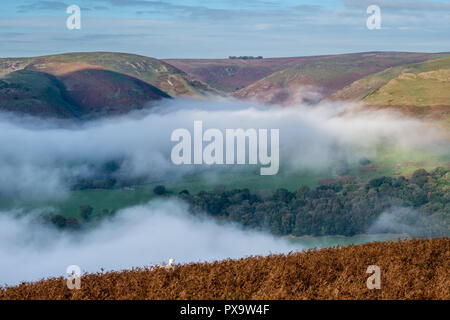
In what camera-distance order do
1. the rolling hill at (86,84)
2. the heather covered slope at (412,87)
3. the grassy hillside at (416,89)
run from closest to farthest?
the grassy hillside at (416,89) < the heather covered slope at (412,87) < the rolling hill at (86,84)

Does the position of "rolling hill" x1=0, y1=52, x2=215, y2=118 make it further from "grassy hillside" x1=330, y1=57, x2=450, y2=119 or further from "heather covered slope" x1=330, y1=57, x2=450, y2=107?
"grassy hillside" x1=330, y1=57, x2=450, y2=119

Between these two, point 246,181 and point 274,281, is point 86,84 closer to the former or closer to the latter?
point 246,181

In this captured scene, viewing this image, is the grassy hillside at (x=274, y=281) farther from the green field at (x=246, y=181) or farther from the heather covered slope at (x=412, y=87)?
the heather covered slope at (x=412, y=87)

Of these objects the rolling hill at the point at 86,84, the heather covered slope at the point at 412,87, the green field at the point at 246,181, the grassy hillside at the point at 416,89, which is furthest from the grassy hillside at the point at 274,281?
the rolling hill at the point at 86,84

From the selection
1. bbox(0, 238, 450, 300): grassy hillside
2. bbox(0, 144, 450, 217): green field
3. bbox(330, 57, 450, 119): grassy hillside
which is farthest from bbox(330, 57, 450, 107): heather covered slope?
bbox(0, 238, 450, 300): grassy hillside

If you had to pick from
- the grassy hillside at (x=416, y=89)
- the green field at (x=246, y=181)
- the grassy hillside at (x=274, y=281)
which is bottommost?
the green field at (x=246, y=181)

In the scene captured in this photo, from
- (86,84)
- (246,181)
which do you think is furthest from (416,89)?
(86,84)

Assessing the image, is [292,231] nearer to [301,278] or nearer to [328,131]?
[328,131]
